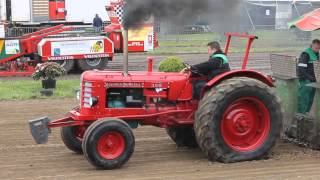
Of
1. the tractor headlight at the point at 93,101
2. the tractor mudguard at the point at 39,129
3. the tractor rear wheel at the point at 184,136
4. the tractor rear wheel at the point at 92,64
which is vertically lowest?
the tractor rear wheel at the point at 184,136

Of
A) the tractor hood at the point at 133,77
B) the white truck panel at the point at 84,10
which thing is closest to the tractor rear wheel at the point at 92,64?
the white truck panel at the point at 84,10

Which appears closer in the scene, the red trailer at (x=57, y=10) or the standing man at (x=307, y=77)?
the standing man at (x=307, y=77)

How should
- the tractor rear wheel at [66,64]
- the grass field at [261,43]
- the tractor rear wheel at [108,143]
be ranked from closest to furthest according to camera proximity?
1. the tractor rear wheel at [108,143]
2. the tractor rear wheel at [66,64]
3. the grass field at [261,43]

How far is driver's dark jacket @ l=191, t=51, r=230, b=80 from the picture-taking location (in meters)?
7.18

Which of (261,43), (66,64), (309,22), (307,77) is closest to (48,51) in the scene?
(66,64)

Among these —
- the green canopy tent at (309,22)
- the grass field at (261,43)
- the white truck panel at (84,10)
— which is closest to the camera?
the green canopy tent at (309,22)

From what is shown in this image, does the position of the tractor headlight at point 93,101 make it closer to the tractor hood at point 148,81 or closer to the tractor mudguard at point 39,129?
the tractor hood at point 148,81

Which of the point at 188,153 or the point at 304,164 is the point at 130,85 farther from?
the point at 304,164

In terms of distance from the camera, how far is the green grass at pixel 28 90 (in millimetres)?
12695

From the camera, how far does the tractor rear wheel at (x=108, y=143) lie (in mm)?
6461

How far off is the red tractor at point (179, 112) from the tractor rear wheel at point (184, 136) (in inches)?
16.0

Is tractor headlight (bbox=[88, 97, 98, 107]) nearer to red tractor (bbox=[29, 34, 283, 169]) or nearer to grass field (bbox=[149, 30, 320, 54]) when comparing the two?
red tractor (bbox=[29, 34, 283, 169])

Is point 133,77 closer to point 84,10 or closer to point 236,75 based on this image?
point 236,75

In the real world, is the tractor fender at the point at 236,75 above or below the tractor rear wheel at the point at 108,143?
above
